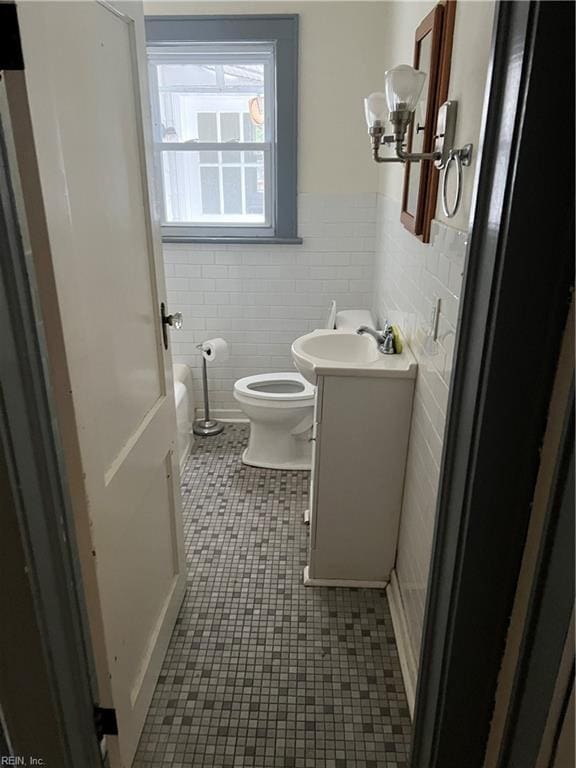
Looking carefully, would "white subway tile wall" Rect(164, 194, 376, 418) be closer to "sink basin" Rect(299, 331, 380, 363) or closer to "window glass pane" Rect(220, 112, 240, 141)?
"window glass pane" Rect(220, 112, 240, 141)

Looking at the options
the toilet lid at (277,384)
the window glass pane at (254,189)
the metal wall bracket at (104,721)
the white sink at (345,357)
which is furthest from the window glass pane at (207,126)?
the metal wall bracket at (104,721)

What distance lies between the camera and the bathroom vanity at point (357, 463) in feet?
6.01

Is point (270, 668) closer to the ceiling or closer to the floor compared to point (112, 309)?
closer to the floor

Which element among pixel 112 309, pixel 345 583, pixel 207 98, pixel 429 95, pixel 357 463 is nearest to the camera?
pixel 112 309

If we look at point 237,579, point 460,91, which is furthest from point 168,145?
point 237,579

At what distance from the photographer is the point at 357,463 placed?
1.95 meters

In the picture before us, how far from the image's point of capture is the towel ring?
1.23 meters

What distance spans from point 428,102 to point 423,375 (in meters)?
0.82

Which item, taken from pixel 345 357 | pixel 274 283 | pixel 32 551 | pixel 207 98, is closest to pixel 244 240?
pixel 274 283

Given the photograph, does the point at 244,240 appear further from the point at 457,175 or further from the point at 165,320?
the point at 457,175

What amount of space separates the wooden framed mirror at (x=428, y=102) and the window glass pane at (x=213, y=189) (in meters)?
1.40

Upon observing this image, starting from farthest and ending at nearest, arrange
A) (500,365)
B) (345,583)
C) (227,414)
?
(227,414) → (345,583) → (500,365)

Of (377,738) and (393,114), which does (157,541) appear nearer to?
(377,738)

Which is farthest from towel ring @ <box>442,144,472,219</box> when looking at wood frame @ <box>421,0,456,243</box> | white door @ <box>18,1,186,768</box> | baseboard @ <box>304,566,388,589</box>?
baseboard @ <box>304,566,388,589</box>
